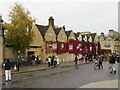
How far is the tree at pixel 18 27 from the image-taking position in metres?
22.7

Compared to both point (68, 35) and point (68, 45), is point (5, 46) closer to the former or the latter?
point (68, 45)

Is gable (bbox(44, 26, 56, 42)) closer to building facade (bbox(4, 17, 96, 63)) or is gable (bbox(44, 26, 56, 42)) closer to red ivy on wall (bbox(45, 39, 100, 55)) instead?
building facade (bbox(4, 17, 96, 63))

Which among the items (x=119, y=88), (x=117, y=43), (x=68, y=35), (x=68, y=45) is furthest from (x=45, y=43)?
(x=117, y=43)

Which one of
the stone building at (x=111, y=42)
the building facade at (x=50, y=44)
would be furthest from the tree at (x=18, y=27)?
the stone building at (x=111, y=42)

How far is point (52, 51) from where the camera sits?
32.0 m

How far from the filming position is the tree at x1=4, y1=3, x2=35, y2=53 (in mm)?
22734

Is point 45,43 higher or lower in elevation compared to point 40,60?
higher

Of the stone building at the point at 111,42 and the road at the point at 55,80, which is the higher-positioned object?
the stone building at the point at 111,42

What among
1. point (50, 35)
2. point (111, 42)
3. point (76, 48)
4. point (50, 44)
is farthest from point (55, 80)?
point (111, 42)

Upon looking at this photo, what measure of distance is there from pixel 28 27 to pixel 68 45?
15.5 metres

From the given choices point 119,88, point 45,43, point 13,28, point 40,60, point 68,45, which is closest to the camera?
point 119,88

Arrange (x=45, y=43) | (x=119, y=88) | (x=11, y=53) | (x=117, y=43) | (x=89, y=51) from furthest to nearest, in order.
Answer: (x=117, y=43) → (x=89, y=51) → (x=45, y=43) → (x=11, y=53) → (x=119, y=88)

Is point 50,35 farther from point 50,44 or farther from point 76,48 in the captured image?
point 76,48

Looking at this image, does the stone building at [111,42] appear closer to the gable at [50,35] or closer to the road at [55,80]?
the gable at [50,35]
